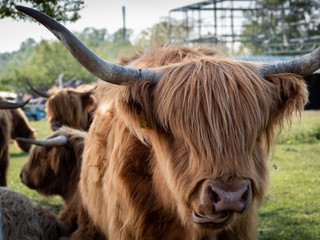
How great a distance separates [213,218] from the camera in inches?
85.7

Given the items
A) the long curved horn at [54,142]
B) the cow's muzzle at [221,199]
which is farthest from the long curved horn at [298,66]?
the long curved horn at [54,142]

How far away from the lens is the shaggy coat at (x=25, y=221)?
3.96 m

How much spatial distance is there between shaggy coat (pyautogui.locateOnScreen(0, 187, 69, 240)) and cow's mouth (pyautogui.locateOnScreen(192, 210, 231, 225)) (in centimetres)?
232

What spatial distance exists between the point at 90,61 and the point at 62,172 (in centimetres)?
315

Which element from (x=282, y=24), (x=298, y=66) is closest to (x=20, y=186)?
(x=298, y=66)

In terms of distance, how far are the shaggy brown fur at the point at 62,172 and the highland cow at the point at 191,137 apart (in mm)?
1928

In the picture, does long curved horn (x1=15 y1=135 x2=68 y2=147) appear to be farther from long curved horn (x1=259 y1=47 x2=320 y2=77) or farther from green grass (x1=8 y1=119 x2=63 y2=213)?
long curved horn (x1=259 y1=47 x2=320 y2=77)

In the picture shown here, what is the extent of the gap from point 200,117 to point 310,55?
82cm

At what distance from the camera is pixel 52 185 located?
17.0 ft

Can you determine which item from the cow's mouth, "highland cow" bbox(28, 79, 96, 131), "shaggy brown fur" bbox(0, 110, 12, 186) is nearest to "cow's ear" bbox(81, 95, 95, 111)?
"highland cow" bbox(28, 79, 96, 131)

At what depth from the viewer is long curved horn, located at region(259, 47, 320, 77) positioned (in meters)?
2.53

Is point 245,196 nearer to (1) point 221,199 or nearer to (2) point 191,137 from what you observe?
(1) point 221,199

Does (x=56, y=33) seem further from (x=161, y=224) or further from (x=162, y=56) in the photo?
(x=161, y=224)

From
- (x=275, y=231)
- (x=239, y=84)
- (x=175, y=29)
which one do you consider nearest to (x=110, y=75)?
(x=239, y=84)
